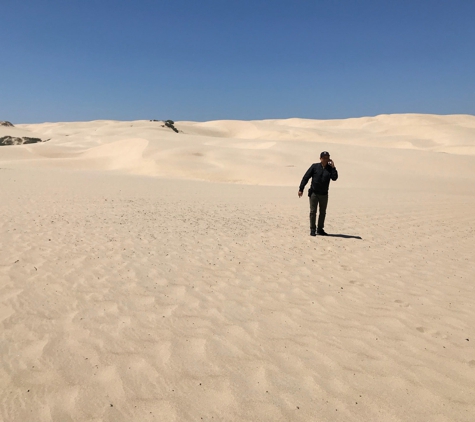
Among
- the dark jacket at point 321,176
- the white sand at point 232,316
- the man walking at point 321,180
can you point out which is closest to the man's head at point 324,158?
the man walking at point 321,180

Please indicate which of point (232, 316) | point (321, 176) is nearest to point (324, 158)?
point (321, 176)

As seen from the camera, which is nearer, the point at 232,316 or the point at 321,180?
the point at 232,316

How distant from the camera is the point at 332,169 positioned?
26.1 ft

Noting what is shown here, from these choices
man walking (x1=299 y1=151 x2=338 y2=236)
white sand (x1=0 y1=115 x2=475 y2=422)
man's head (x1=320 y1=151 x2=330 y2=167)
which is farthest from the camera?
man walking (x1=299 y1=151 x2=338 y2=236)

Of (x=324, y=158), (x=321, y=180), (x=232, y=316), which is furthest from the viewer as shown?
(x=321, y=180)

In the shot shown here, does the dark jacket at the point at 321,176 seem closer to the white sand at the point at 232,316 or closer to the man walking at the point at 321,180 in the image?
the man walking at the point at 321,180

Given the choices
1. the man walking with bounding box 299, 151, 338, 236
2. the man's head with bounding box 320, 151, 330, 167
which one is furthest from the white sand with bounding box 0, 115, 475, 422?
the man's head with bounding box 320, 151, 330, 167

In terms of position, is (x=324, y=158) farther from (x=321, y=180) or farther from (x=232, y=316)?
(x=232, y=316)

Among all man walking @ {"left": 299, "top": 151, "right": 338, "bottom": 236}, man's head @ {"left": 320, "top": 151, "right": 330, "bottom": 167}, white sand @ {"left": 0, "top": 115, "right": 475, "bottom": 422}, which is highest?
man's head @ {"left": 320, "top": 151, "right": 330, "bottom": 167}

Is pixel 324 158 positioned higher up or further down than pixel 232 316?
higher up

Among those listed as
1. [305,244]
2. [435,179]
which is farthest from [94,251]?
[435,179]

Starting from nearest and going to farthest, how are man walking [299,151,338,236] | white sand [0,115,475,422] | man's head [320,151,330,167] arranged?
white sand [0,115,475,422], man's head [320,151,330,167], man walking [299,151,338,236]

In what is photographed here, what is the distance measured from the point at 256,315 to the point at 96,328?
5.42 feet

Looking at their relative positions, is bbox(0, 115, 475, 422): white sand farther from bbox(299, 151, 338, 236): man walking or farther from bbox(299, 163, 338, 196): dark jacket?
bbox(299, 163, 338, 196): dark jacket
